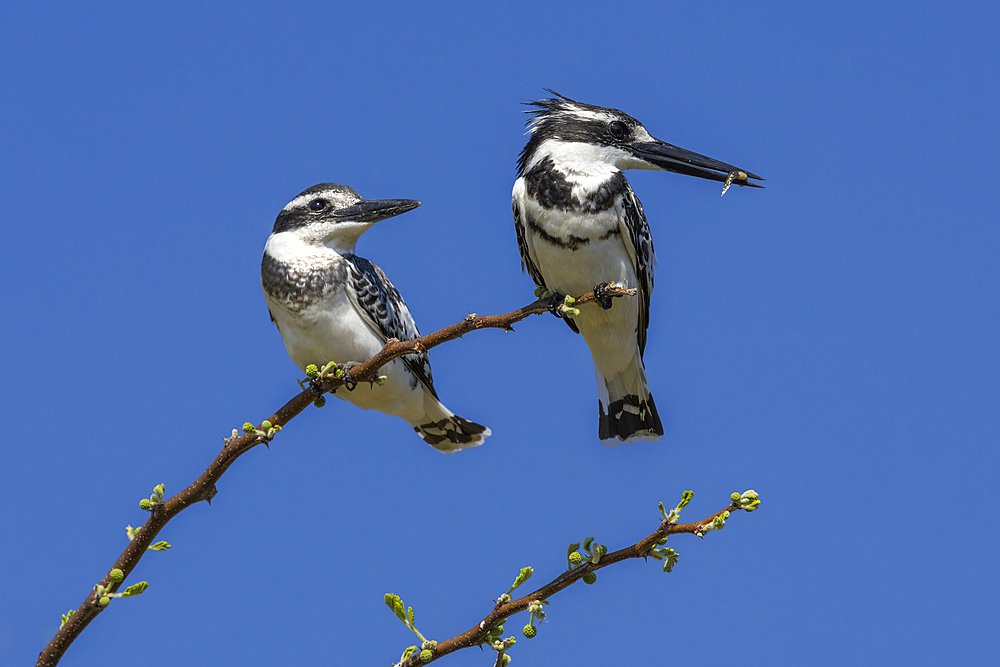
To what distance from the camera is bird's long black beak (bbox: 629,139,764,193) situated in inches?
262

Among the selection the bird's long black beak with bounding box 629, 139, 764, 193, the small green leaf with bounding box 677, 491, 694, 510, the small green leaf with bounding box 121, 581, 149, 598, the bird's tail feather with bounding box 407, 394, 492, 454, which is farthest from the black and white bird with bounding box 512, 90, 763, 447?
the small green leaf with bounding box 121, 581, 149, 598

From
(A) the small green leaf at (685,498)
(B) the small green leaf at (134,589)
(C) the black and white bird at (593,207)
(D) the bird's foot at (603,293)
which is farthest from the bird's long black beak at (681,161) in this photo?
(B) the small green leaf at (134,589)

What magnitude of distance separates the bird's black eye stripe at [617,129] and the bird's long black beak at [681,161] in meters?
0.11

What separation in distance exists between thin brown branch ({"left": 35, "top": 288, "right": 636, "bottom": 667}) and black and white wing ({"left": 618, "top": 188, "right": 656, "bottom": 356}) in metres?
1.33

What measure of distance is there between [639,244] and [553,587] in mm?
3374

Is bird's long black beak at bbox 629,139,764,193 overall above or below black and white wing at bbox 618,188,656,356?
above

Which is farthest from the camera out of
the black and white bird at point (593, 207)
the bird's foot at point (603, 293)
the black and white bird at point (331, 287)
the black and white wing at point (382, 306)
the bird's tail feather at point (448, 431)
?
the bird's tail feather at point (448, 431)

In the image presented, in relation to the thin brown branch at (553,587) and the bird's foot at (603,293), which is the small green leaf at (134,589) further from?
the bird's foot at (603,293)

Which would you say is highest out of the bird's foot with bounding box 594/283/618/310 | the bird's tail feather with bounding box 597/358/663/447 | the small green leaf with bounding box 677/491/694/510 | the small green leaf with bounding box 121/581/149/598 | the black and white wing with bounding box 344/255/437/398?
the black and white wing with bounding box 344/255/437/398

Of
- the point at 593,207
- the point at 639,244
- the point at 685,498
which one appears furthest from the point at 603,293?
the point at 685,498

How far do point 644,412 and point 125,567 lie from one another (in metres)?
4.65

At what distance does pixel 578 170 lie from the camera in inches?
256

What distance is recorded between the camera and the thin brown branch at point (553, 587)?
3707 mm

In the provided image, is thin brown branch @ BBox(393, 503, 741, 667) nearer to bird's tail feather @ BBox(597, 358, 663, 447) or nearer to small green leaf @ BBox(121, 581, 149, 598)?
small green leaf @ BBox(121, 581, 149, 598)
